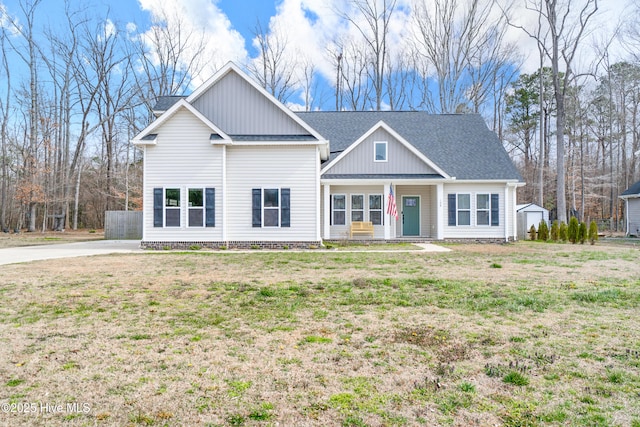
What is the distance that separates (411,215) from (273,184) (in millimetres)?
7501

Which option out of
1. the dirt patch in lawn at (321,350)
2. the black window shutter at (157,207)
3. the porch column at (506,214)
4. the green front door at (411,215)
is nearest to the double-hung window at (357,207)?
the green front door at (411,215)

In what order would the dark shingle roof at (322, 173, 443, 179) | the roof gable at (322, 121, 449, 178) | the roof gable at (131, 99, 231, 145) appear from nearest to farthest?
the roof gable at (131, 99, 231, 145)
the dark shingle roof at (322, 173, 443, 179)
the roof gable at (322, 121, 449, 178)

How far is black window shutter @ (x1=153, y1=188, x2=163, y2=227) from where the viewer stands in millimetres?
15031

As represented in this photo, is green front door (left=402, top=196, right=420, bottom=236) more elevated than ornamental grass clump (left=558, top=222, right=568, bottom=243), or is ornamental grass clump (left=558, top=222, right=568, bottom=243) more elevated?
green front door (left=402, top=196, right=420, bottom=236)

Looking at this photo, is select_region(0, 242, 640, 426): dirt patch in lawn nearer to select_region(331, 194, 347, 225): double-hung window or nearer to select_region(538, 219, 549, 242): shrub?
select_region(331, 194, 347, 225): double-hung window

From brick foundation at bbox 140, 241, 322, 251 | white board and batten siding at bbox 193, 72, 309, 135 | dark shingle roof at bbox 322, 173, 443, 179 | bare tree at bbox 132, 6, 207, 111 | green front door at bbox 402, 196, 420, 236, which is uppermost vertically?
bare tree at bbox 132, 6, 207, 111

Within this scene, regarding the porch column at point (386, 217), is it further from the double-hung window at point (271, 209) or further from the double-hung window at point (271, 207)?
the double-hung window at point (271, 209)

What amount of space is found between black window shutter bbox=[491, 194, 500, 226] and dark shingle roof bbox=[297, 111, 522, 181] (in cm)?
94

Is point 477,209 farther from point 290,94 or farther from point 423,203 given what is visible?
point 290,94

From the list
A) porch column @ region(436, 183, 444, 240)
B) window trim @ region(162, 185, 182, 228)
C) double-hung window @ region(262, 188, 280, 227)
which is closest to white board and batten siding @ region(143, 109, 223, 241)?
window trim @ region(162, 185, 182, 228)

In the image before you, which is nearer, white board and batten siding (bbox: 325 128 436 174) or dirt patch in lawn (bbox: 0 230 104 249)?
dirt patch in lawn (bbox: 0 230 104 249)

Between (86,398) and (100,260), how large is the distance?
358 inches

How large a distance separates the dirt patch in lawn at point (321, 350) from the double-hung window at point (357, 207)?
10.8 m

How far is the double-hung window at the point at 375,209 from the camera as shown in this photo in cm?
1888
